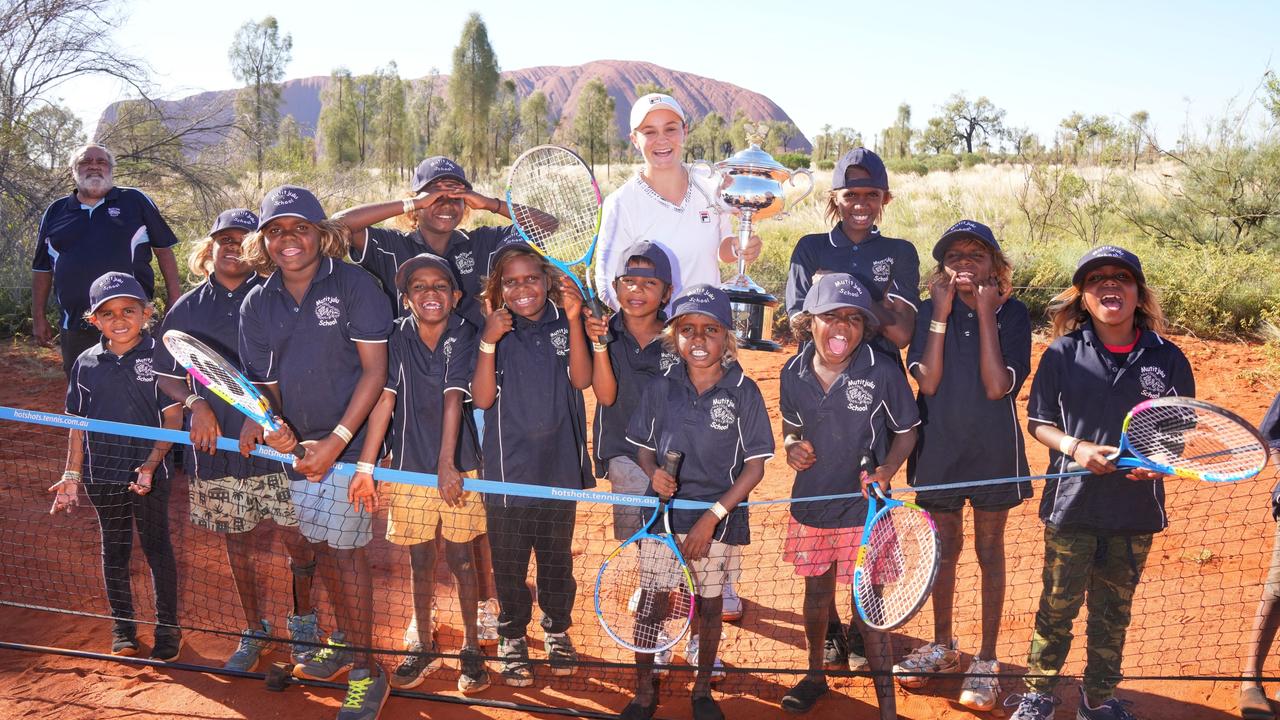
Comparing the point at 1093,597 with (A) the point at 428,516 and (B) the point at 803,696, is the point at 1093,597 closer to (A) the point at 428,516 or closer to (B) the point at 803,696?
(B) the point at 803,696

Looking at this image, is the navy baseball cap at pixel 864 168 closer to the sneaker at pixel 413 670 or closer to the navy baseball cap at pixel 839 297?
the navy baseball cap at pixel 839 297

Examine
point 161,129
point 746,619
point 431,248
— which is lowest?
point 746,619

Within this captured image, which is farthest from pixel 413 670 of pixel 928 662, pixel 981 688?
pixel 981 688

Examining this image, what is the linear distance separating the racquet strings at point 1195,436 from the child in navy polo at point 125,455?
4254 mm

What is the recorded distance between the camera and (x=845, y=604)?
5.01m

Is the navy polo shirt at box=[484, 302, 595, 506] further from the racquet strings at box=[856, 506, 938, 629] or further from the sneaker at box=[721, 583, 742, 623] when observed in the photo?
the racquet strings at box=[856, 506, 938, 629]

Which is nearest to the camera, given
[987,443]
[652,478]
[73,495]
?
[652,478]

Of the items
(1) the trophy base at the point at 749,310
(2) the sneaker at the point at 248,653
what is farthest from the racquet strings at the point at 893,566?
(2) the sneaker at the point at 248,653

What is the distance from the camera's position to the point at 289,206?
13.0 ft

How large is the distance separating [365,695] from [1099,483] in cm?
329

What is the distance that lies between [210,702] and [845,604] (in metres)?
3.23

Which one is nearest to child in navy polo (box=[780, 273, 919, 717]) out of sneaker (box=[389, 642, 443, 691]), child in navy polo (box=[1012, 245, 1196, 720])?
child in navy polo (box=[1012, 245, 1196, 720])

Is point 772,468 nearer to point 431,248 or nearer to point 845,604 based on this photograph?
point 845,604

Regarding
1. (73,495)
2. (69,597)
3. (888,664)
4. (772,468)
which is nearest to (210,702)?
(73,495)
